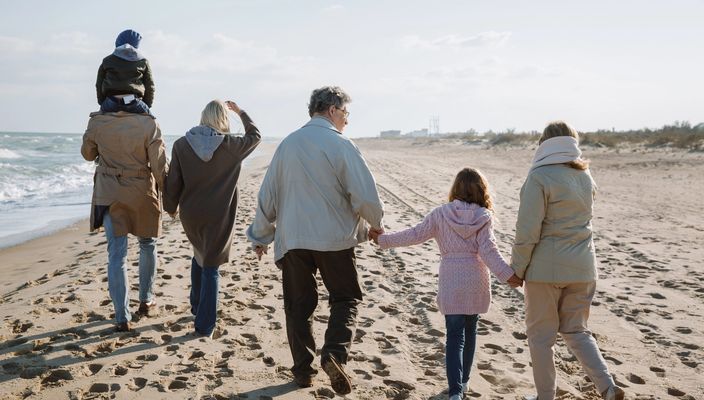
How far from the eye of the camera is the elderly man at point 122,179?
4855 millimetres

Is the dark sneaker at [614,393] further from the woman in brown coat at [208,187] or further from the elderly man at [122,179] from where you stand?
the elderly man at [122,179]

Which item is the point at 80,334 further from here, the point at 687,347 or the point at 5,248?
the point at 5,248

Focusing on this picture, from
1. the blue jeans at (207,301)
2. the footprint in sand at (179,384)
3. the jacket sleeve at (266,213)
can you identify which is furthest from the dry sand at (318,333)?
the jacket sleeve at (266,213)

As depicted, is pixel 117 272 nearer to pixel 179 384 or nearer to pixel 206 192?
pixel 206 192

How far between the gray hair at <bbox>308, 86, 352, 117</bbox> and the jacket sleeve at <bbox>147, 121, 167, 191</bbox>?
5.07 feet

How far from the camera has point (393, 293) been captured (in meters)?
6.37

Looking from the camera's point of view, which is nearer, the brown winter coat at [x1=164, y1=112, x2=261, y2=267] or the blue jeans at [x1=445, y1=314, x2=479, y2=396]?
the blue jeans at [x1=445, y1=314, x2=479, y2=396]

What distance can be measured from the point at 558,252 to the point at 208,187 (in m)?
2.62

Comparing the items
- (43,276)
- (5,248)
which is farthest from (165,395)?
(5,248)

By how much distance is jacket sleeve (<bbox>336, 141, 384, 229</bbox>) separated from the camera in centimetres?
384

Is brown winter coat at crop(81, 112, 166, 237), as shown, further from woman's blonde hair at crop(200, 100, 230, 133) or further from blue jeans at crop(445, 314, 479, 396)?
blue jeans at crop(445, 314, 479, 396)

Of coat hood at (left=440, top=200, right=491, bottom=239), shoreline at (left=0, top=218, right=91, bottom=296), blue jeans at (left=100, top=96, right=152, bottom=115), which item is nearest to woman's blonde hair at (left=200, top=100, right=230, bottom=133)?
blue jeans at (left=100, top=96, right=152, bottom=115)

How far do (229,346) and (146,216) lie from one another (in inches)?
49.3

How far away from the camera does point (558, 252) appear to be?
355 cm
